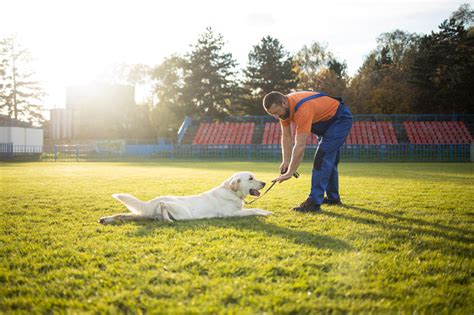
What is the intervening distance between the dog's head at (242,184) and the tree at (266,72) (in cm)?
3394

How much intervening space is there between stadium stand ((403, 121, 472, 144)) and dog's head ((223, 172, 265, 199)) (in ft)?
101

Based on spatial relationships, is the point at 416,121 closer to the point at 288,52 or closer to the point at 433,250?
the point at 288,52

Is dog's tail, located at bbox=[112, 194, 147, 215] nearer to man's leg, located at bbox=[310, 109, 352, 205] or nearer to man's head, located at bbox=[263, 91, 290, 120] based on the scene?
man's head, located at bbox=[263, 91, 290, 120]

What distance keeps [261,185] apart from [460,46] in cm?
4109

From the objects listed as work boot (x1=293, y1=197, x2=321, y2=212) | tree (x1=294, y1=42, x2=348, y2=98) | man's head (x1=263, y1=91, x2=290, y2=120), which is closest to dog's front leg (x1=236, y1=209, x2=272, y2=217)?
work boot (x1=293, y1=197, x2=321, y2=212)

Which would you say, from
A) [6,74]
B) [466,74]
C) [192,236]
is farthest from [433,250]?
[6,74]

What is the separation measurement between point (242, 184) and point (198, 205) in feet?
2.54

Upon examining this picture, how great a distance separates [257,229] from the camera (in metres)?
4.54

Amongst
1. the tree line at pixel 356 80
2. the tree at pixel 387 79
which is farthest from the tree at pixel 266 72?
the tree at pixel 387 79

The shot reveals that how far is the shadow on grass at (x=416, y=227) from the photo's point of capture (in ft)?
13.1

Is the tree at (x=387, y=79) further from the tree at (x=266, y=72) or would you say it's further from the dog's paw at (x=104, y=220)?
the dog's paw at (x=104, y=220)

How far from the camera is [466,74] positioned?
36.8 metres

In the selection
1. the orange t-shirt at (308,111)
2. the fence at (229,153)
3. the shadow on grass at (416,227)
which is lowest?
the shadow on grass at (416,227)

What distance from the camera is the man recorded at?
5.38m
